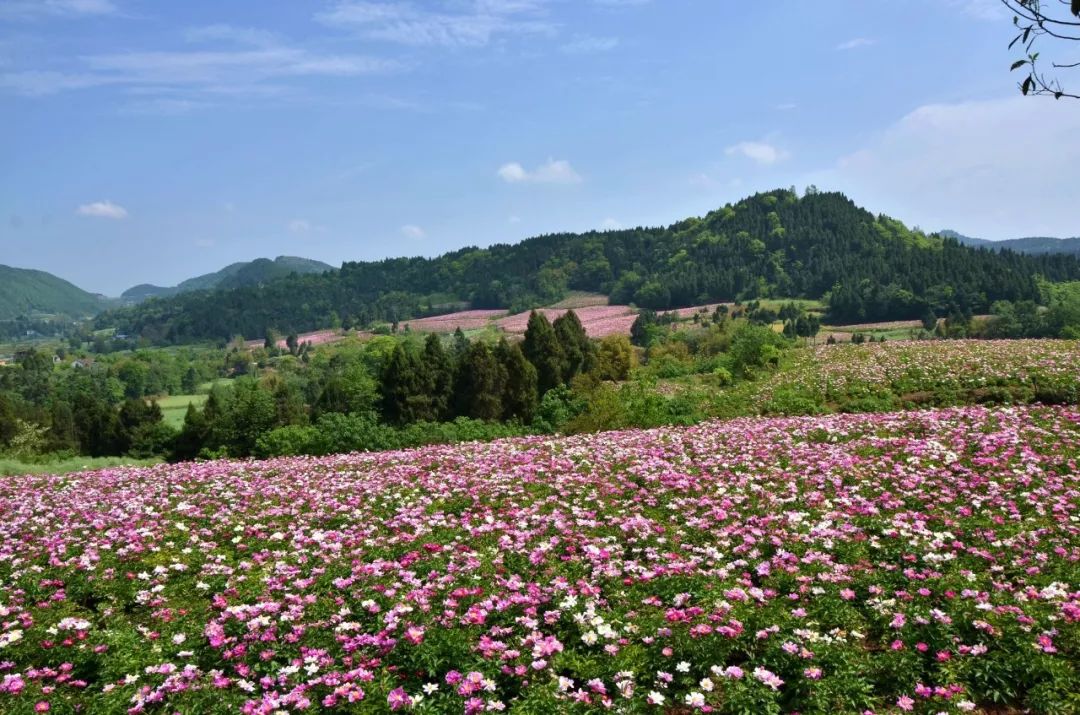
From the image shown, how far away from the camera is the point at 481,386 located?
36.0 m

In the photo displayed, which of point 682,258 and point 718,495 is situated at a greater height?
point 682,258

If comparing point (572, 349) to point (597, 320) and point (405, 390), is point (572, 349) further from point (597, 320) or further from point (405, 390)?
point (597, 320)

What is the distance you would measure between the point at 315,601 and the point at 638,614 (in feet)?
9.81

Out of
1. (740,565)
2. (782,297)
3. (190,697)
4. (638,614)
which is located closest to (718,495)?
(740,565)

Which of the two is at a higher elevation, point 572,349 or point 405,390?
point 572,349

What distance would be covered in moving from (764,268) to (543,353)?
112229mm

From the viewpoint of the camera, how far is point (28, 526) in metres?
9.45

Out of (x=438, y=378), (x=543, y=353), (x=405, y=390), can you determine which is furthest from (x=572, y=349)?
(x=405, y=390)

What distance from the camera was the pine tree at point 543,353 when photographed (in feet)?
137

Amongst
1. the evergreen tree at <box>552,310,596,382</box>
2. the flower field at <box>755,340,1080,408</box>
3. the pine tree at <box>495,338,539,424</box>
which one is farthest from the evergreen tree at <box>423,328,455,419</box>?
the flower field at <box>755,340,1080,408</box>

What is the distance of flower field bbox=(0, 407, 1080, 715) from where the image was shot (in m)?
4.73

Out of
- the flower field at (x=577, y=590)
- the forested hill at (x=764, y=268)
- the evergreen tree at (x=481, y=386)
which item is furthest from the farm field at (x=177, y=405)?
the flower field at (x=577, y=590)

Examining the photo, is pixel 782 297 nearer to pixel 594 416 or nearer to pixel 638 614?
pixel 594 416

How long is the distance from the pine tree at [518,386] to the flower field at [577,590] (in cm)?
2562
